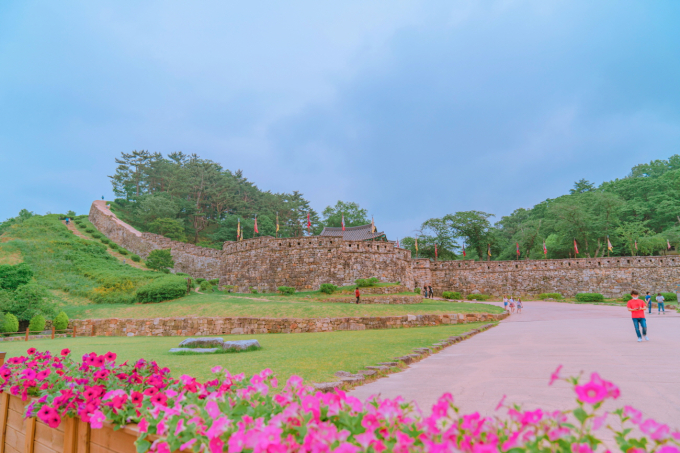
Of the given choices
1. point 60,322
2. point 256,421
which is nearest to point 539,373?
point 256,421

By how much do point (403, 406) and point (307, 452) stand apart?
0.56 metres

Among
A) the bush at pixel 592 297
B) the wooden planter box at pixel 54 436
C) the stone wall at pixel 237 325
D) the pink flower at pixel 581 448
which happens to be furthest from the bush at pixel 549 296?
the wooden planter box at pixel 54 436

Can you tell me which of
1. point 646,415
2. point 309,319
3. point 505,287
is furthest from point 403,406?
point 505,287

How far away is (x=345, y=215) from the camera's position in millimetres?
50344

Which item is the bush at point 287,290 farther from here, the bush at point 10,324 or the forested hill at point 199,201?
the forested hill at point 199,201

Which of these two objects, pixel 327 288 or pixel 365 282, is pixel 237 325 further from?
pixel 365 282

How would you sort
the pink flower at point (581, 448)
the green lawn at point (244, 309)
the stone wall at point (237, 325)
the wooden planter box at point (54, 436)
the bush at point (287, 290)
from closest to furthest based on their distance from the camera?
the pink flower at point (581, 448) → the wooden planter box at point (54, 436) → the stone wall at point (237, 325) → the green lawn at point (244, 309) → the bush at point (287, 290)

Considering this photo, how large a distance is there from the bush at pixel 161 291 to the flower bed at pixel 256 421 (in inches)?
692

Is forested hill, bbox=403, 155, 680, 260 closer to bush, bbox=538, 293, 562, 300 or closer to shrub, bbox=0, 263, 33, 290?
bush, bbox=538, 293, 562, 300

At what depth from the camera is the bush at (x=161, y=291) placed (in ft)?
65.1

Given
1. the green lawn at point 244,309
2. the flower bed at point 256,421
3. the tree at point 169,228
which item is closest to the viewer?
the flower bed at point 256,421

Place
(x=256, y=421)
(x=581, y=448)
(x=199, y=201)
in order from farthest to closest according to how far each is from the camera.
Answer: (x=199, y=201), (x=256, y=421), (x=581, y=448)

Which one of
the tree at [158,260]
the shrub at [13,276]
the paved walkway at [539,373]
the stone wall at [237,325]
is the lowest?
the stone wall at [237,325]

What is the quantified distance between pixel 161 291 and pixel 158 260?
32.0 ft
